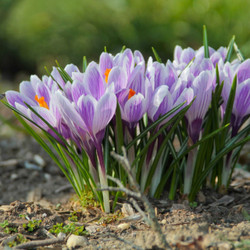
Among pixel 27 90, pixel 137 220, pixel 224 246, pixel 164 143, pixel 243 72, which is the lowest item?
pixel 224 246

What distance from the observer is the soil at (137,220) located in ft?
4.27

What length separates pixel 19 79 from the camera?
6.16 meters

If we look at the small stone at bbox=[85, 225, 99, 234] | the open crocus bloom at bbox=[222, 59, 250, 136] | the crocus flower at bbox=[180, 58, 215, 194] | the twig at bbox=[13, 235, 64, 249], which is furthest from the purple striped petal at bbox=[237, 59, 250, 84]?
the twig at bbox=[13, 235, 64, 249]

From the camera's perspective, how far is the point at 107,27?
220 inches

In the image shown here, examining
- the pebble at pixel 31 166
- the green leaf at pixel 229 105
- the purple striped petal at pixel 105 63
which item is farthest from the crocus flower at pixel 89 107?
the pebble at pixel 31 166

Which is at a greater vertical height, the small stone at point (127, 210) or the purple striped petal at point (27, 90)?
the purple striped petal at point (27, 90)

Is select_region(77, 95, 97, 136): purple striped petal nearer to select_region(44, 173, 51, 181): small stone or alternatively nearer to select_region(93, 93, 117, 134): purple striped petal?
select_region(93, 93, 117, 134): purple striped petal

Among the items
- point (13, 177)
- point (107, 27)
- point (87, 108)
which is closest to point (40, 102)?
point (87, 108)

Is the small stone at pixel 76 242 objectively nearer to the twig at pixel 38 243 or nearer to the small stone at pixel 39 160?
the twig at pixel 38 243

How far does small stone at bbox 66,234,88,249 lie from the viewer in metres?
1.44

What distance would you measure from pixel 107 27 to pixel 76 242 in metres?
4.48

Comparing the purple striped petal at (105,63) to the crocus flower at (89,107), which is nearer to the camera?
the crocus flower at (89,107)

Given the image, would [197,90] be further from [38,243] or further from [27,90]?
[38,243]

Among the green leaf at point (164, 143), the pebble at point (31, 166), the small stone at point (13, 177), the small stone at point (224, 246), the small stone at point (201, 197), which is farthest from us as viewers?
the pebble at point (31, 166)
